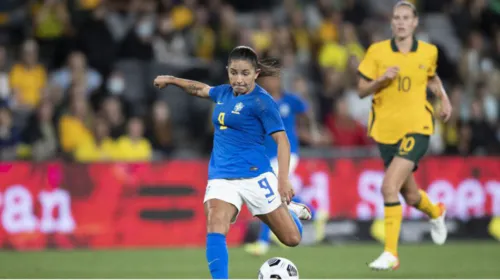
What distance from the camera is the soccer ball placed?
8.98 metres

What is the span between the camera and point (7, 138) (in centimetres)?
1642

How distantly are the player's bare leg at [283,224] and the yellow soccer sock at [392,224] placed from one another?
Answer: 6.77 feet

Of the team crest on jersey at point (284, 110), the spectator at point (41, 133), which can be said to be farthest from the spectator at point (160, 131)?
the team crest on jersey at point (284, 110)

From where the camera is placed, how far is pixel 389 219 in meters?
11.1

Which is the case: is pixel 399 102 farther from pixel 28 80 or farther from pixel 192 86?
pixel 28 80

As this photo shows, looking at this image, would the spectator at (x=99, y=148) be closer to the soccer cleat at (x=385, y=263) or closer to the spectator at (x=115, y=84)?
the spectator at (x=115, y=84)

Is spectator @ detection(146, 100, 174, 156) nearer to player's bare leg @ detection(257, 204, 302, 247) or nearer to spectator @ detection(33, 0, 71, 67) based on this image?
spectator @ detection(33, 0, 71, 67)

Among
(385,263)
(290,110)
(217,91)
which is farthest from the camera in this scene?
(290,110)

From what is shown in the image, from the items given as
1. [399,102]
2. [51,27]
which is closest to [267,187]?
[399,102]

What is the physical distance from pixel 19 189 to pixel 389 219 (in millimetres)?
6559

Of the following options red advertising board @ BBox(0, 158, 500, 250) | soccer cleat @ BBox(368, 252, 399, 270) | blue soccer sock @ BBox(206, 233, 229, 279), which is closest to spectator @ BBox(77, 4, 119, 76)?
red advertising board @ BBox(0, 158, 500, 250)

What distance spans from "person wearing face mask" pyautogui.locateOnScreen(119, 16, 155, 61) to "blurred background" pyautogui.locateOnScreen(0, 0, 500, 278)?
25 millimetres

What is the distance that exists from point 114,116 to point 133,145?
67 cm

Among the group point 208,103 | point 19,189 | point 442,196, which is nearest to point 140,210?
point 19,189
